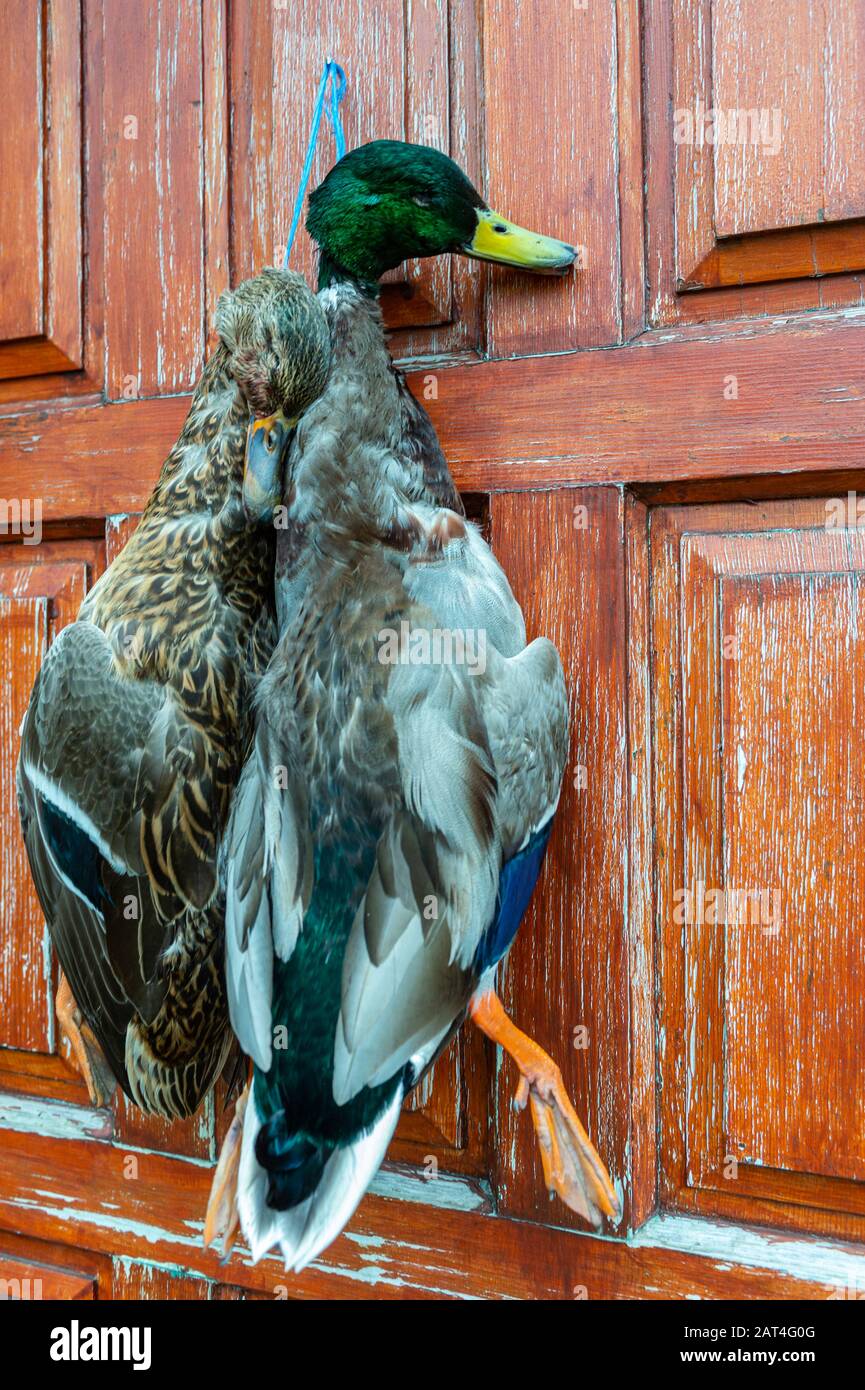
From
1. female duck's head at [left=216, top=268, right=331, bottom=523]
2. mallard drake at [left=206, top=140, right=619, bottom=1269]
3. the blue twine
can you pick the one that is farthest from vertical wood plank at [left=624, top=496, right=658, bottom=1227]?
the blue twine

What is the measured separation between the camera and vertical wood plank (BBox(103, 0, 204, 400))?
1193 millimetres

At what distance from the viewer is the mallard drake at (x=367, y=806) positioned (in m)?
0.81

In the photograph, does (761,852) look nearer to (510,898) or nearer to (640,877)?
(640,877)

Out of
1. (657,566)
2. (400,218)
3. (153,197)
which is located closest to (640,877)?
(657,566)

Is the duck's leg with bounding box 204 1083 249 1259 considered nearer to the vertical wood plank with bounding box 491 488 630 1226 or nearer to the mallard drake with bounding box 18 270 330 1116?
the mallard drake with bounding box 18 270 330 1116

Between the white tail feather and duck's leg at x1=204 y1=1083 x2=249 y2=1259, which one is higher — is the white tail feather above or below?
above

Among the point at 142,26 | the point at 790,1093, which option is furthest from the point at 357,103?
the point at 790,1093

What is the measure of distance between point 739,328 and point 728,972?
61 cm

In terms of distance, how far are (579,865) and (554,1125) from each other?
0.24 metres

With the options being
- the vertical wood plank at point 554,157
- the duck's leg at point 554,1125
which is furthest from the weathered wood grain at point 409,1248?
the vertical wood plank at point 554,157

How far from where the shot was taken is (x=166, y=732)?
876mm

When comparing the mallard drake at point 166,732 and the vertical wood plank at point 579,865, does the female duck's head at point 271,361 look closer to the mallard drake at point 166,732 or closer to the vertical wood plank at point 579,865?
the mallard drake at point 166,732

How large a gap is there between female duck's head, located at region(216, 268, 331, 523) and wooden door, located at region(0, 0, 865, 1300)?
0.25 metres

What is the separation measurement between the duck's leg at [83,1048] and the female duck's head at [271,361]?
0.63 meters
